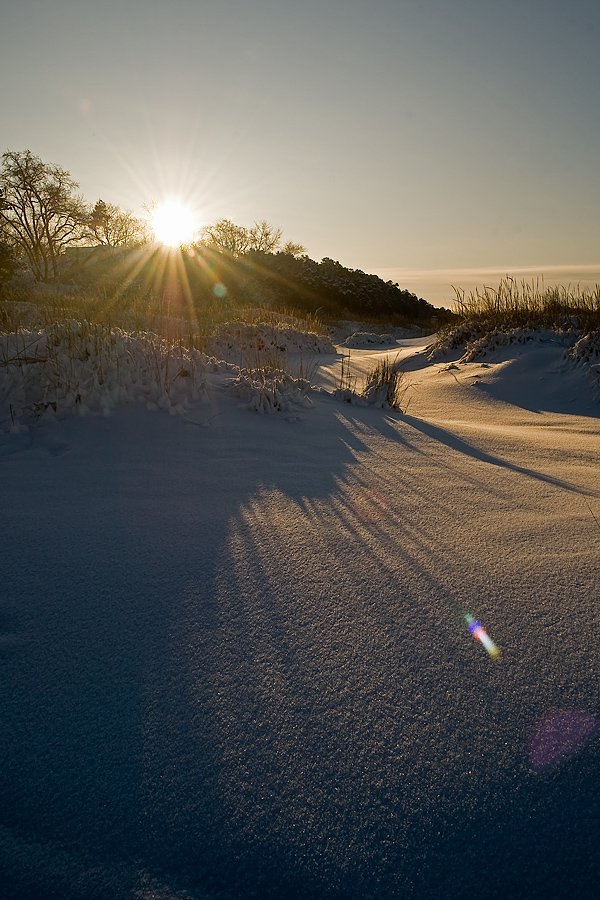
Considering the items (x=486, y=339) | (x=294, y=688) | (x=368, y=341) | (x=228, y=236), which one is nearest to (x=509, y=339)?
(x=486, y=339)

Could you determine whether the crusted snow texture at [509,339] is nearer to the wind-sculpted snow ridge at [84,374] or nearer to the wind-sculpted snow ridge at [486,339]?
the wind-sculpted snow ridge at [486,339]

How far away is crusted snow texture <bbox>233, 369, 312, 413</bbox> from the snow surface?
1.14 m

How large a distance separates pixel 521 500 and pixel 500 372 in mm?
4699

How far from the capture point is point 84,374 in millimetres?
3184

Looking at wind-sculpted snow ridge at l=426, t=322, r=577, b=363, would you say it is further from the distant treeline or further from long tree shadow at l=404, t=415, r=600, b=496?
the distant treeline

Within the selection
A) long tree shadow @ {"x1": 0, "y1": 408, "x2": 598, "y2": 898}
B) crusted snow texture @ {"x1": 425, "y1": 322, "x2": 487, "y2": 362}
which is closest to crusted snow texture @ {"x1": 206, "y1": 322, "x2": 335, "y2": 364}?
crusted snow texture @ {"x1": 425, "y1": 322, "x2": 487, "y2": 362}

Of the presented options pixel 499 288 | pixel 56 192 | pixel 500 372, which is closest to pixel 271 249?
pixel 56 192

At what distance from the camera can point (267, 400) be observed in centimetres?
337

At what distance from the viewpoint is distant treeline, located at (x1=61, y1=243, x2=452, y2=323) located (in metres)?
26.7

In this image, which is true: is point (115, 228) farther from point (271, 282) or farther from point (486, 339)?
point (486, 339)

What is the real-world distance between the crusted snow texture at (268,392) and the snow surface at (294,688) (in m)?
1.14

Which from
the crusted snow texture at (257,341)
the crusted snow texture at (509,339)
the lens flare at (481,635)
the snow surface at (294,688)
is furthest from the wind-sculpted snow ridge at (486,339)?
the lens flare at (481,635)

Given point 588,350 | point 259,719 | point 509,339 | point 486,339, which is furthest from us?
point 486,339

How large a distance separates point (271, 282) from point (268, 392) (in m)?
28.5
